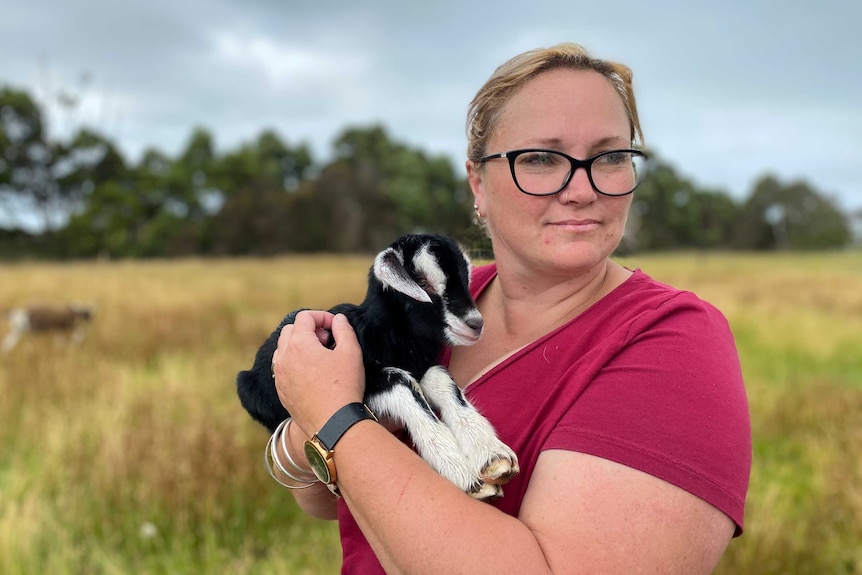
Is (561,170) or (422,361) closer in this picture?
(561,170)

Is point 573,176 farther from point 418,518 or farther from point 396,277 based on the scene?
point 418,518

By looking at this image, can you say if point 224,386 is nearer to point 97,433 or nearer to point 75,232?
point 97,433

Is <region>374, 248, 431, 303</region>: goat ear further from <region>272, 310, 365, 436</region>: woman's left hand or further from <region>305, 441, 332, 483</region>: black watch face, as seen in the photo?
<region>305, 441, 332, 483</region>: black watch face

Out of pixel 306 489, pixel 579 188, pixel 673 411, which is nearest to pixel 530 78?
pixel 579 188

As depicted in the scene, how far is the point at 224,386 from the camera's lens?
6266 mm

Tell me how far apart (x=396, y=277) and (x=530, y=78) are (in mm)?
626

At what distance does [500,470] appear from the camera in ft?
4.74

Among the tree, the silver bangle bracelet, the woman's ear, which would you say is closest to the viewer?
the silver bangle bracelet

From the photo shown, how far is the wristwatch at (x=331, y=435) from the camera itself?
141 cm

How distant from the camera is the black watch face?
144 centimetres

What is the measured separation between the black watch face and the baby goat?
7.65 meters

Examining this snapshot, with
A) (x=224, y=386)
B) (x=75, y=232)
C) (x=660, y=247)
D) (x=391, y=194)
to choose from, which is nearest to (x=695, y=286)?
(x=224, y=386)

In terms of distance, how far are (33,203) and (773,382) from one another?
36.2 m

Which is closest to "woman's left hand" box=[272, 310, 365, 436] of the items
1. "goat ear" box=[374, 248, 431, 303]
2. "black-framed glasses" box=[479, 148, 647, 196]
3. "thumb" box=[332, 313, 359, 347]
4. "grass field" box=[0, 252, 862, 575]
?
"thumb" box=[332, 313, 359, 347]
